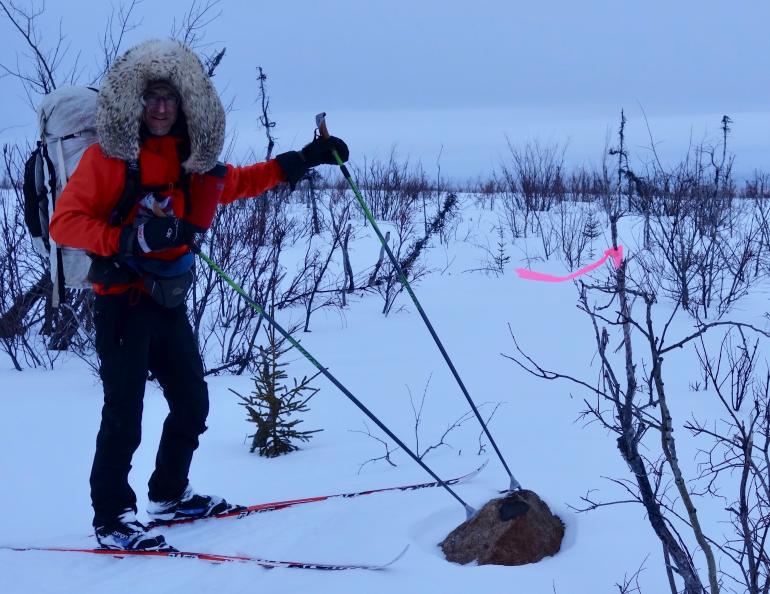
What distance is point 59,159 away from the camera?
7.32 feet

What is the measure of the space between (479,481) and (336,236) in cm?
432

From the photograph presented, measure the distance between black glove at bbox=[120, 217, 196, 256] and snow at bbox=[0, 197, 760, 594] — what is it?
39.5 inches

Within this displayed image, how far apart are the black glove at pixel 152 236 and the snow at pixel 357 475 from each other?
100 centimetres

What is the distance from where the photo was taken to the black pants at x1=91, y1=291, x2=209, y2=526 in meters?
2.27

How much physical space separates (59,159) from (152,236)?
18.1 inches

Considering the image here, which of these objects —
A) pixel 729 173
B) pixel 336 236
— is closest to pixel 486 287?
pixel 336 236

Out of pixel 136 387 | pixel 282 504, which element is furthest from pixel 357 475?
pixel 136 387

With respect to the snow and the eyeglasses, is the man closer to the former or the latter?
the eyeglasses

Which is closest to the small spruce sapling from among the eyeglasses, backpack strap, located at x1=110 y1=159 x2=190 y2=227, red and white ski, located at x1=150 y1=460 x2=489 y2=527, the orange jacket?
red and white ski, located at x1=150 y1=460 x2=489 y2=527

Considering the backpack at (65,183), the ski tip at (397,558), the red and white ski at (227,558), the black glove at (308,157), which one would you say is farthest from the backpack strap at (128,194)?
the ski tip at (397,558)

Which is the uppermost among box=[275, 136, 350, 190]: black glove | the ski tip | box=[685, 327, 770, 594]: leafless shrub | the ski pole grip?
the ski pole grip

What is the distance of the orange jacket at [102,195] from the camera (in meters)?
2.08

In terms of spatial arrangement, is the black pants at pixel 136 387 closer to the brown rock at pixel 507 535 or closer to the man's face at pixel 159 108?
the man's face at pixel 159 108

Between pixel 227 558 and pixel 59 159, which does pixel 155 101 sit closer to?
pixel 59 159
